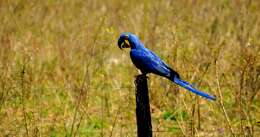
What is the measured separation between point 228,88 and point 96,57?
4.44ft

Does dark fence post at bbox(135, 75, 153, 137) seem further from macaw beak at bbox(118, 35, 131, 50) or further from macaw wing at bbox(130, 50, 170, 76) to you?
macaw beak at bbox(118, 35, 131, 50)

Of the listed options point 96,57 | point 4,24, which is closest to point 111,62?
point 96,57

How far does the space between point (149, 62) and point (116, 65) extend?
7.25 feet

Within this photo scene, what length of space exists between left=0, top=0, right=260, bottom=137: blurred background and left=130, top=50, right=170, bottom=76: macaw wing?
0.16 meters

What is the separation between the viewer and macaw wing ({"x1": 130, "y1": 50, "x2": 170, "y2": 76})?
390cm

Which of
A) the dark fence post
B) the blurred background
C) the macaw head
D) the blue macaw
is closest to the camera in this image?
the dark fence post

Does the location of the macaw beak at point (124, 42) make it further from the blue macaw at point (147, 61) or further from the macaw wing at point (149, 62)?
the macaw wing at point (149, 62)

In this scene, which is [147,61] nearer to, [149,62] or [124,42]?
[149,62]

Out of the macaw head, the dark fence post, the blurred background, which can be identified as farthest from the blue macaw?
the dark fence post

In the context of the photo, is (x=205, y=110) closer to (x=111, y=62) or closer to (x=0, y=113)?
(x=111, y=62)

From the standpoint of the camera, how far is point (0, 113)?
451 cm

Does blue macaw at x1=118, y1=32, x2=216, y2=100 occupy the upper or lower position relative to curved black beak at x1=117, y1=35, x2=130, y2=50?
lower

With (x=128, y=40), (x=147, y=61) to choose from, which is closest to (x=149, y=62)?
(x=147, y=61)

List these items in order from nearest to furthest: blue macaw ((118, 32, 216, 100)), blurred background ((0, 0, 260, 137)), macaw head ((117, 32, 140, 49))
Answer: blue macaw ((118, 32, 216, 100))
macaw head ((117, 32, 140, 49))
blurred background ((0, 0, 260, 137))
